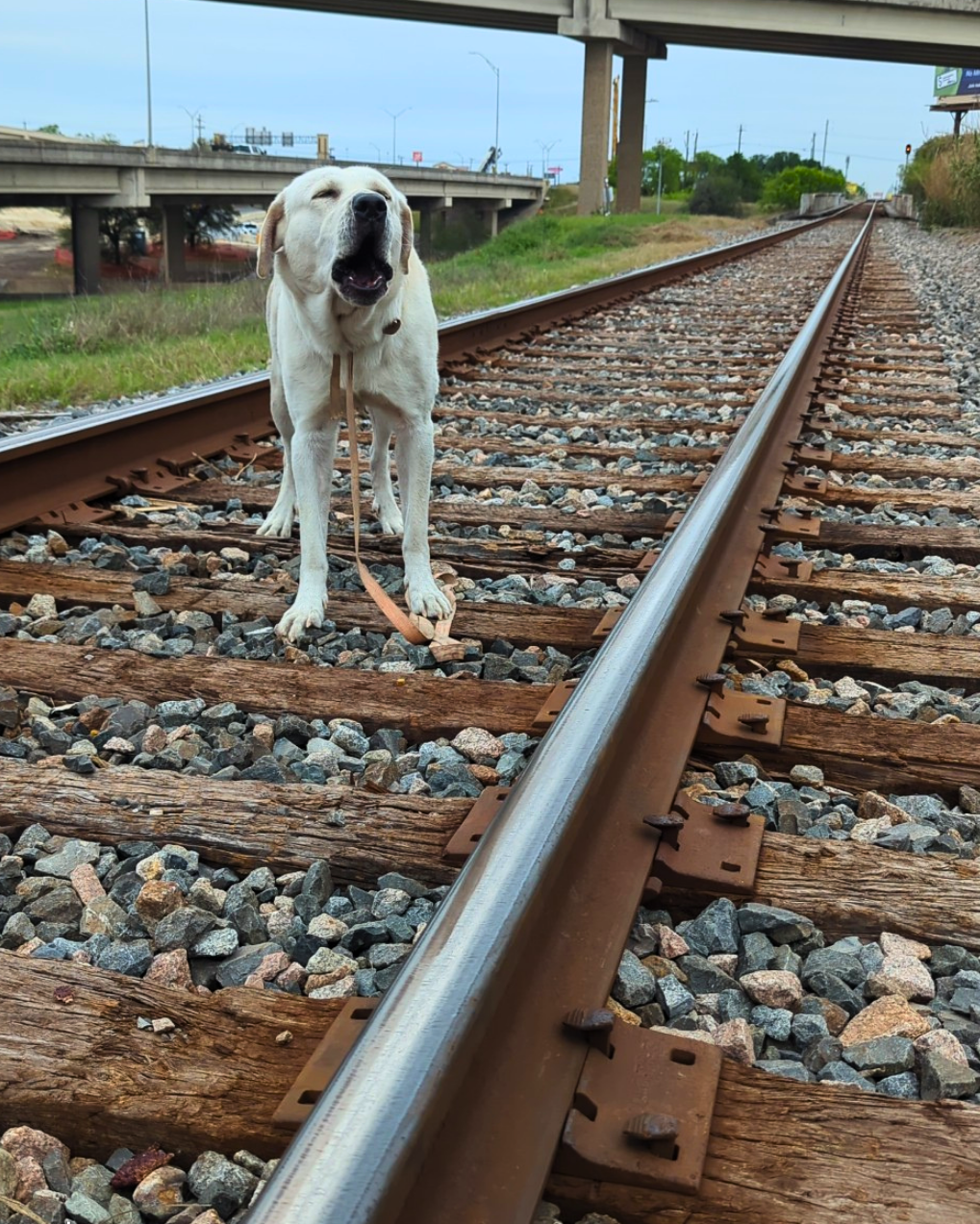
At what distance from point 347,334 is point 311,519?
1.66ft

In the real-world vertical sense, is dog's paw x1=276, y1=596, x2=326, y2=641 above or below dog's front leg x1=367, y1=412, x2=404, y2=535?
below

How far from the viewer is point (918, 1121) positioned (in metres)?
1.39

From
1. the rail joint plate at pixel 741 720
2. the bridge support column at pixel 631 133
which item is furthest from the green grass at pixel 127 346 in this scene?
the bridge support column at pixel 631 133

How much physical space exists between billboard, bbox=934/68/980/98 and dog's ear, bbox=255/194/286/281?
4044 inches

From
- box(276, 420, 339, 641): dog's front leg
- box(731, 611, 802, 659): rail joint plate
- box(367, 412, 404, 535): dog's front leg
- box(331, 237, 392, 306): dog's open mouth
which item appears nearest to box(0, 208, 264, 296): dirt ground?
box(367, 412, 404, 535): dog's front leg

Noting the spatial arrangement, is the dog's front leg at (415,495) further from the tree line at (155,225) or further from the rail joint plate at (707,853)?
the tree line at (155,225)

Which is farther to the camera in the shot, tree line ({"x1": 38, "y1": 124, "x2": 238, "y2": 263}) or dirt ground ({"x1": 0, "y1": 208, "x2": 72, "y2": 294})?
tree line ({"x1": 38, "y1": 124, "x2": 238, "y2": 263})

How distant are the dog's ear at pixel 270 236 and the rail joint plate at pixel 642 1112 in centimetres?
240

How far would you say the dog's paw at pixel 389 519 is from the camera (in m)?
4.15

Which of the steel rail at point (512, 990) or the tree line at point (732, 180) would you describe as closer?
the steel rail at point (512, 990)

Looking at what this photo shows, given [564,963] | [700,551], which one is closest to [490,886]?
[564,963]

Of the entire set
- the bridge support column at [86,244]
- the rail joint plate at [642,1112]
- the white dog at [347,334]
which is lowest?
the rail joint plate at [642,1112]

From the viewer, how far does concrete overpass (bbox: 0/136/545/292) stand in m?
37.4

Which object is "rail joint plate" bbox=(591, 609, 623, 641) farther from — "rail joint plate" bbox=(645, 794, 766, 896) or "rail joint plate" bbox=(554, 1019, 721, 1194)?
"rail joint plate" bbox=(554, 1019, 721, 1194)
